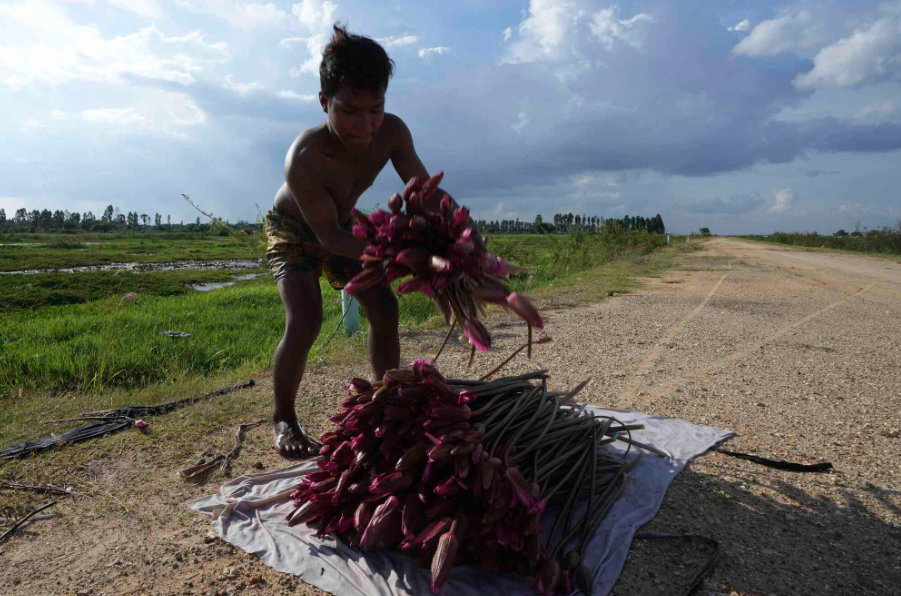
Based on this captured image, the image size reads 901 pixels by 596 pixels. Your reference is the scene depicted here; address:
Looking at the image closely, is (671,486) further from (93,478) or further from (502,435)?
(93,478)

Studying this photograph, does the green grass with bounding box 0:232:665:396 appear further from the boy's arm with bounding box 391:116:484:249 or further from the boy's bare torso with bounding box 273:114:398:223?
the boy's arm with bounding box 391:116:484:249

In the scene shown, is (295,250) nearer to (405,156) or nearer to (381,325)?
(381,325)

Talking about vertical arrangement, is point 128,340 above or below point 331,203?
below

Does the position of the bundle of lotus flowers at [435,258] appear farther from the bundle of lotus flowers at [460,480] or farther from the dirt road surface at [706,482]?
the dirt road surface at [706,482]

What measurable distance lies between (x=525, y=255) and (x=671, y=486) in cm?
1473

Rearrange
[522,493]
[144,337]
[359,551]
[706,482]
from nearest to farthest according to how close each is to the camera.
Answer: [522,493]
[359,551]
[706,482]
[144,337]

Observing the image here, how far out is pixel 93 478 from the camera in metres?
2.47

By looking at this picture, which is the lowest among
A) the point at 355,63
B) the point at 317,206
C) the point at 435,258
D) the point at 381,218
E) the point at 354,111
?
the point at 435,258

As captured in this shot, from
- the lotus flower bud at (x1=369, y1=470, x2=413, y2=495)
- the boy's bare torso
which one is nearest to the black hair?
the boy's bare torso

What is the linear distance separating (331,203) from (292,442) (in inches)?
48.6

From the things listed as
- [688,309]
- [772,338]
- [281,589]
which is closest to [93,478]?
[281,589]

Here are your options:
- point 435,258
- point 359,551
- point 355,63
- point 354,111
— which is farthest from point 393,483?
point 355,63

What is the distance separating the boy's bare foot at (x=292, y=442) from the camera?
2676 mm

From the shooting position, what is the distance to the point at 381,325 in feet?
8.88
